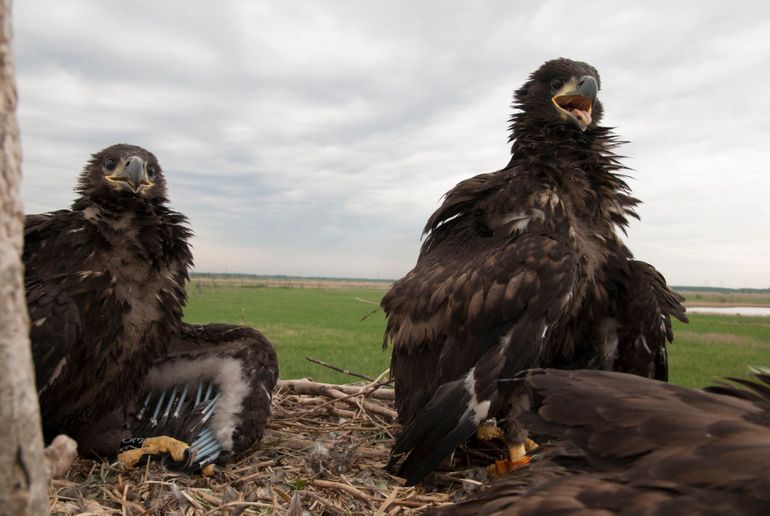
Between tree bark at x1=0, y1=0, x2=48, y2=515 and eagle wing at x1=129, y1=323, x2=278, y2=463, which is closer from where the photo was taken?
tree bark at x1=0, y1=0, x2=48, y2=515

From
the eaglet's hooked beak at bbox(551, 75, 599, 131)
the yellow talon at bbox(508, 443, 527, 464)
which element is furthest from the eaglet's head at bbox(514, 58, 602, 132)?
the yellow talon at bbox(508, 443, 527, 464)

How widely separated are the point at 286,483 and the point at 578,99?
3144 mm

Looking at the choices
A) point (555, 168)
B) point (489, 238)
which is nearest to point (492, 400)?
point (489, 238)

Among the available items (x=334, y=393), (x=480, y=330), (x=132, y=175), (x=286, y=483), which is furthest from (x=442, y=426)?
(x=132, y=175)

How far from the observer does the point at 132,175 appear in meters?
3.89

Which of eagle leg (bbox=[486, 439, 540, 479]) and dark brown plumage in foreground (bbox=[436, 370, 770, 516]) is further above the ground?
dark brown plumage in foreground (bbox=[436, 370, 770, 516])

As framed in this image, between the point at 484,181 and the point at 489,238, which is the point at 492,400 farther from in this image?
the point at 484,181

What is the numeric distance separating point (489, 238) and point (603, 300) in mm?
899

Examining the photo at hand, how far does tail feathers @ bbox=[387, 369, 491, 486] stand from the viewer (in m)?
3.05

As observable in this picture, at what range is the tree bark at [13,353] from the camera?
3.24ft

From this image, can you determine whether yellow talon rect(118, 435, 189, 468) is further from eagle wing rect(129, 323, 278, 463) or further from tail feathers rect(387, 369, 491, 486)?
tail feathers rect(387, 369, 491, 486)

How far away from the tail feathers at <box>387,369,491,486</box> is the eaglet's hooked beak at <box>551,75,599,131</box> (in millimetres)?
1962

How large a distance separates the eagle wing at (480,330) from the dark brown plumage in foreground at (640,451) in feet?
3.20

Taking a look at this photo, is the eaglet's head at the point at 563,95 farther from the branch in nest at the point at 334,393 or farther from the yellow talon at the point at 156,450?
the yellow talon at the point at 156,450
